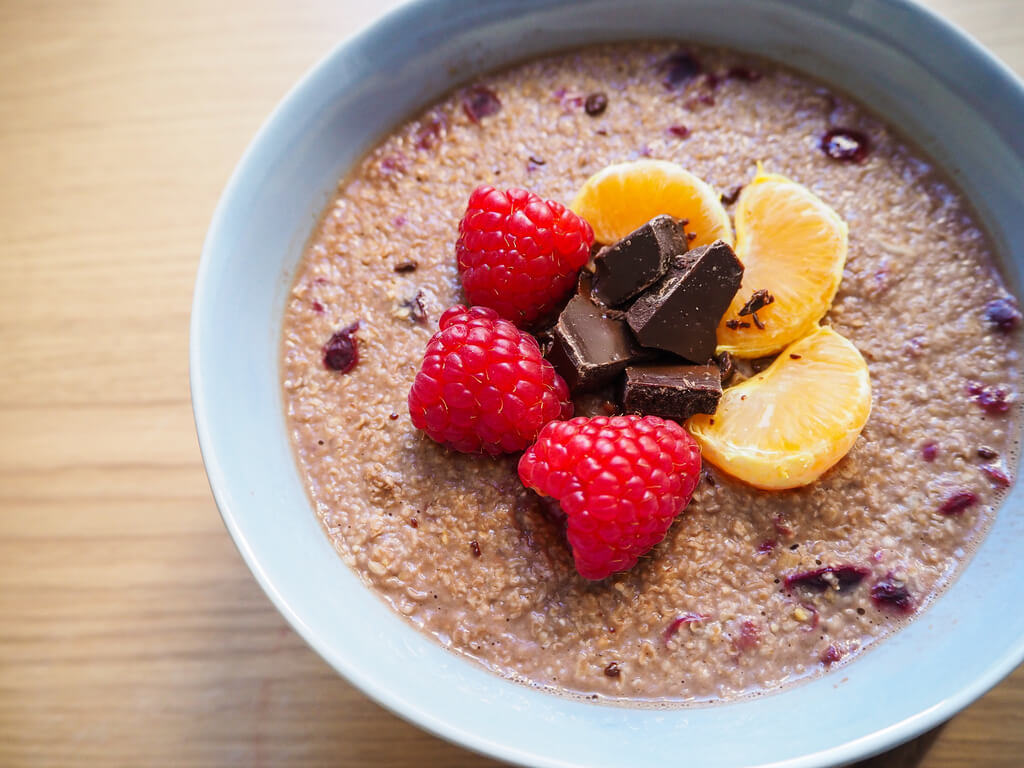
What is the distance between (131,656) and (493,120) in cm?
139

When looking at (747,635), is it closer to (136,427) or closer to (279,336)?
(279,336)

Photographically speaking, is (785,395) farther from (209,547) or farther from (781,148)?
(209,547)

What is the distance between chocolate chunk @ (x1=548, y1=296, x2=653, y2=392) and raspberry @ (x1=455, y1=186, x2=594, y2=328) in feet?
0.21

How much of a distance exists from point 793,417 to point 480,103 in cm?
94

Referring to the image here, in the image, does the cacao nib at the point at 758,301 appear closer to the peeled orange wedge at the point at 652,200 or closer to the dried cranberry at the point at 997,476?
the peeled orange wedge at the point at 652,200

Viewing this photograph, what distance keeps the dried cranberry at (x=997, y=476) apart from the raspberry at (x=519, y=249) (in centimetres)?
86

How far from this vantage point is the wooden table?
61.4 inches

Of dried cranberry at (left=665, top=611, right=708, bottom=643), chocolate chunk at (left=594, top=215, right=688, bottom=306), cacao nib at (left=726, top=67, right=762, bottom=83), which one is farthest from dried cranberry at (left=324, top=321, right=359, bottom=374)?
cacao nib at (left=726, top=67, right=762, bottom=83)

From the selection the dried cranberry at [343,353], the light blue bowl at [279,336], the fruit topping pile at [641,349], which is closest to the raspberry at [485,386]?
the fruit topping pile at [641,349]

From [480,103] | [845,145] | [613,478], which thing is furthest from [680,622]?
[480,103]

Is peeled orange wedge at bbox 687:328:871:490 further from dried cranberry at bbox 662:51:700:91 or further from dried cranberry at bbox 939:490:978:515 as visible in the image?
dried cranberry at bbox 662:51:700:91

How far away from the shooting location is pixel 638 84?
65.4 inches

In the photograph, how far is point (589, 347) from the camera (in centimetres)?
132

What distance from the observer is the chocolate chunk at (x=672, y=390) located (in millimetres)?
1289
